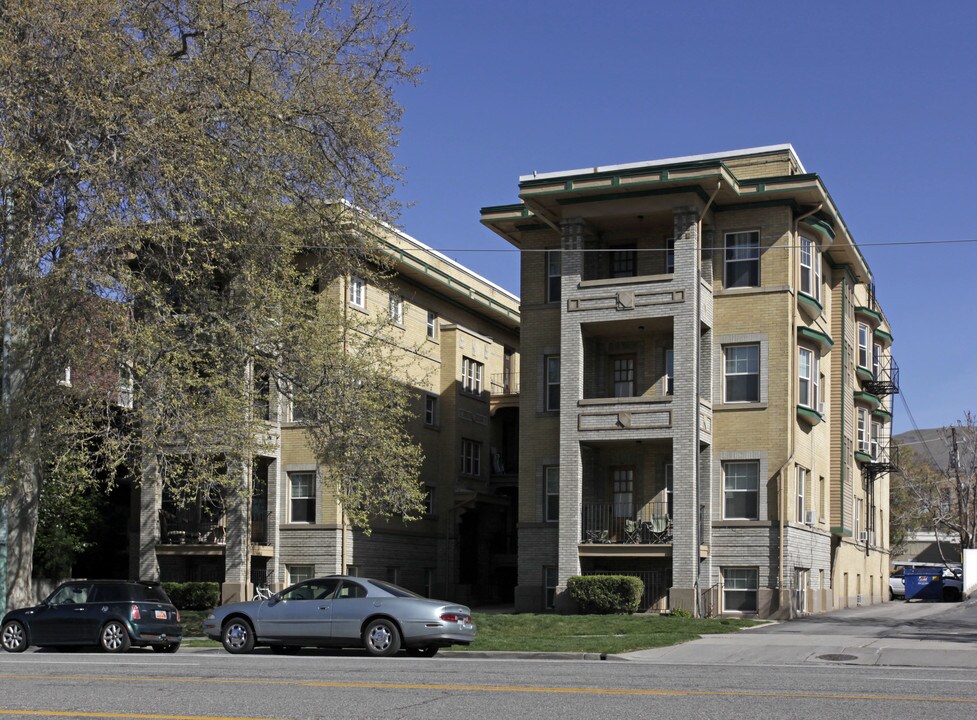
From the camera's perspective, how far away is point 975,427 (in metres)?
80.0

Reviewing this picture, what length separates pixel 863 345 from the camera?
49562 millimetres

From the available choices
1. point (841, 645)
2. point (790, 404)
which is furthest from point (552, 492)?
point (841, 645)

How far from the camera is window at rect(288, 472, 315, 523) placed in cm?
3956

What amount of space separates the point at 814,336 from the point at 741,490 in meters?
5.16

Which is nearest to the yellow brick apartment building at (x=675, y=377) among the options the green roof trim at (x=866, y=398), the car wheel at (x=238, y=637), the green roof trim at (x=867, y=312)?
the green roof trim at (x=866, y=398)

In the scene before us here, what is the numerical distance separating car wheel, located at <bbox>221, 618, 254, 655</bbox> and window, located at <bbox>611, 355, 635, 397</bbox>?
60.5ft

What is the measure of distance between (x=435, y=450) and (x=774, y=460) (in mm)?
13104

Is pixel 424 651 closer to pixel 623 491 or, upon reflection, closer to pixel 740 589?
pixel 740 589

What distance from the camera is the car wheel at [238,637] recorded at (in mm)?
21703

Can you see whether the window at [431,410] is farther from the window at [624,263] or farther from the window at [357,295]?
the window at [624,263]

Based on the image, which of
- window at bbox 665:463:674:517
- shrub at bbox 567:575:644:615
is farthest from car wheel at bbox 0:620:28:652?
window at bbox 665:463:674:517

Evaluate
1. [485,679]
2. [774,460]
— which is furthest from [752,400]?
[485,679]

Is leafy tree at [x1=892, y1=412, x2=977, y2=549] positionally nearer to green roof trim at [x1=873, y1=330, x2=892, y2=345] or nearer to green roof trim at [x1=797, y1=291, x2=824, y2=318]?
green roof trim at [x1=873, y1=330, x2=892, y2=345]

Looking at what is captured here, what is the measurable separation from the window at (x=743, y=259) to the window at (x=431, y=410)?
1226 cm
